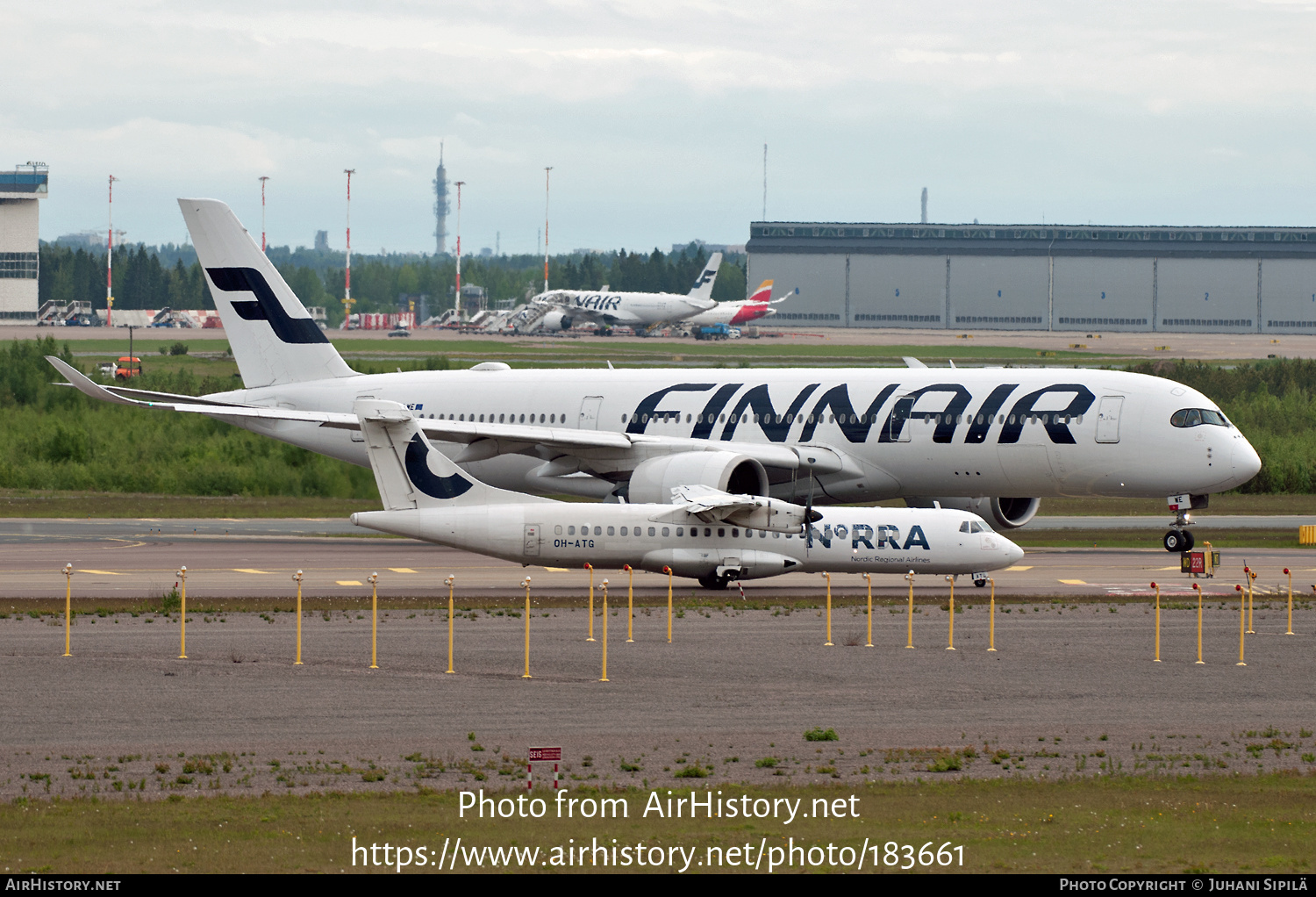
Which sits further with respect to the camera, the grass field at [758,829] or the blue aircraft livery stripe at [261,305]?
the blue aircraft livery stripe at [261,305]

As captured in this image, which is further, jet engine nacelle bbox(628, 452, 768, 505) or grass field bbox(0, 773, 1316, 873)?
jet engine nacelle bbox(628, 452, 768, 505)

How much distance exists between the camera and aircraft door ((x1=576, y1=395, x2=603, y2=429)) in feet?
181

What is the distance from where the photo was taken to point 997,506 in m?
52.0

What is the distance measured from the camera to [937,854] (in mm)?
18281

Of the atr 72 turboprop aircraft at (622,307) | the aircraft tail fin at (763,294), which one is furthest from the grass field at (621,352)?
the aircraft tail fin at (763,294)

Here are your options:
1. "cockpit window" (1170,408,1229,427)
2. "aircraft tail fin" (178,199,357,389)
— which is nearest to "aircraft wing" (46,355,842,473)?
"aircraft tail fin" (178,199,357,389)

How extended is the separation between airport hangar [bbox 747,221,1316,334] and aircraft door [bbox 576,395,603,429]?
145 m

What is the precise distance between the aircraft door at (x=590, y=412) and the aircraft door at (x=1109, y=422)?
53.2 feet

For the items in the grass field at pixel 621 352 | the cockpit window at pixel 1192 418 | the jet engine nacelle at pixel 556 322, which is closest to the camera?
the cockpit window at pixel 1192 418

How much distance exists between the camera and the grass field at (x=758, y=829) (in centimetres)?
1797

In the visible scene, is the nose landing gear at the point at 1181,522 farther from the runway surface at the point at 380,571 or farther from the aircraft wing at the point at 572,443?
the aircraft wing at the point at 572,443

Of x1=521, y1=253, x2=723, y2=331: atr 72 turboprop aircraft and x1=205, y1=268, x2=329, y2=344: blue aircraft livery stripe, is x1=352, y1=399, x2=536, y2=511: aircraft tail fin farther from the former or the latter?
x1=521, y1=253, x2=723, y2=331: atr 72 turboprop aircraft
